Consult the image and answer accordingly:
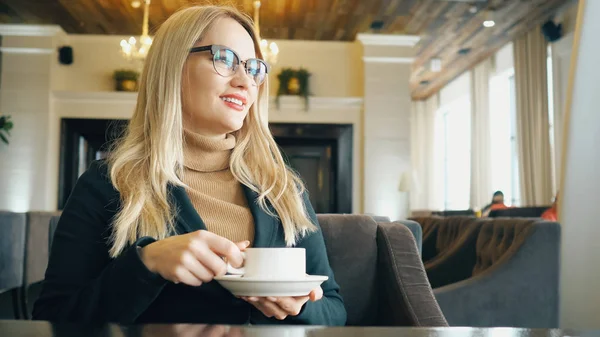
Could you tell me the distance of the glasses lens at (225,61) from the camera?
1.28 metres

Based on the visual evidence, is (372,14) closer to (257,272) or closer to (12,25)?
(12,25)

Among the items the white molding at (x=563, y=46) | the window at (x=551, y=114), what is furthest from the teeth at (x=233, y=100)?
the window at (x=551, y=114)

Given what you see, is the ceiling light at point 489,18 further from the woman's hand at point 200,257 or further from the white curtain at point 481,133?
the woman's hand at point 200,257

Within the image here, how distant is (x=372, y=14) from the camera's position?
6.72 metres

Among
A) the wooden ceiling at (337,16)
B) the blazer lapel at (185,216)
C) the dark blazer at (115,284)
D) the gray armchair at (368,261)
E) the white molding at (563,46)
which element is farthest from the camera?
the white molding at (563,46)

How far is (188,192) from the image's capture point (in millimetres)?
1299

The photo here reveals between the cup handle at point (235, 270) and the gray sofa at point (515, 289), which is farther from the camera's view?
the gray sofa at point (515, 289)

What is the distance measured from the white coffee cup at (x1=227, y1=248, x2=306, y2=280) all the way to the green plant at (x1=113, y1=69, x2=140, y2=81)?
6.75m

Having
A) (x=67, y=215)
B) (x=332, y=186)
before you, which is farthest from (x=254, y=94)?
(x=332, y=186)

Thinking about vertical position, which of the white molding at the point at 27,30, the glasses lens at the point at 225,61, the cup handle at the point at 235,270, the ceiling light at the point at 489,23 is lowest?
the cup handle at the point at 235,270

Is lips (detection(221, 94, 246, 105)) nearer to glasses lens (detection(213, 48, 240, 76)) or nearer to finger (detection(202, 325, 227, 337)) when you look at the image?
glasses lens (detection(213, 48, 240, 76))

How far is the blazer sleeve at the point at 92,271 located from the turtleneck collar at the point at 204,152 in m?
0.18

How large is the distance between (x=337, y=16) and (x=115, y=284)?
609cm

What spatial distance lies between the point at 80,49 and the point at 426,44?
438 cm
